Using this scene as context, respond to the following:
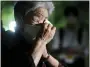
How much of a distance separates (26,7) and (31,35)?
154 millimetres

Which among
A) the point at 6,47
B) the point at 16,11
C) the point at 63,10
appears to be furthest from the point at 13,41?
the point at 63,10

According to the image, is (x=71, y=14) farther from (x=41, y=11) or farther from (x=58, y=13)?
(x=41, y=11)

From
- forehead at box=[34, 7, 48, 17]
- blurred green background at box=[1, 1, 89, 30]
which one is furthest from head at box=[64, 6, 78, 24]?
forehead at box=[34, 7, 48, 17]

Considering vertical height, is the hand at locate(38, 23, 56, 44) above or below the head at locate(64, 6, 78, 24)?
below

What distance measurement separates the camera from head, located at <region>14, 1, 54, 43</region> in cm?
138

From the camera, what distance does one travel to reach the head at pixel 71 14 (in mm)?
1432

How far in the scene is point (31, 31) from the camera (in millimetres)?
1400

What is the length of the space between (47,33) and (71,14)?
0.57ft

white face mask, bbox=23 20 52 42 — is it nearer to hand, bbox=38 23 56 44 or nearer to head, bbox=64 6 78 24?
hand, bbox=38 23 56 44

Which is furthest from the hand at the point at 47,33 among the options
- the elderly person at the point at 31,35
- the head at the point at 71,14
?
the head at the point at 71,14

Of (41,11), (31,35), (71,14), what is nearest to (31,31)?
(31,35)

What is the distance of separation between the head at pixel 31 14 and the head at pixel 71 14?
91mm

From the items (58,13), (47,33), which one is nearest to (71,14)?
(58,13)

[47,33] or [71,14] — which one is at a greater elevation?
[71,14]
